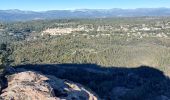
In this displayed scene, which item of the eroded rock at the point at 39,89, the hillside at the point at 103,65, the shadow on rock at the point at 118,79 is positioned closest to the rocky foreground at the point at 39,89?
the eroded rock at the point at 39,89

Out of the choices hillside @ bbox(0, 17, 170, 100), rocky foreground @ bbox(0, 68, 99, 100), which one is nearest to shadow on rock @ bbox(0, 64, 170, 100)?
hillside @ bbox(0, 17, 170, 100)

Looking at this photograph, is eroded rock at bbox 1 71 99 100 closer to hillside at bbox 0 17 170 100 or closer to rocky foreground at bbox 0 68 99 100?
rocky foreground at bbox 0 68 99 100

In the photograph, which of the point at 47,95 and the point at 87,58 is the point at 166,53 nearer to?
the point at 87,58

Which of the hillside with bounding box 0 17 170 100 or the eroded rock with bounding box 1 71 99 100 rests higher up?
the eroded rock with bounding box 1 71 99 100

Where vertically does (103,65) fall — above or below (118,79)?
above

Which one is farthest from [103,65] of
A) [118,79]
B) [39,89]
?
[39,89]

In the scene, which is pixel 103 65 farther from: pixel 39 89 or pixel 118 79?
pixel 39 89

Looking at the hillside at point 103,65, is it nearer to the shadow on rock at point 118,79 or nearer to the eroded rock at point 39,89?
the shadow on rock at point 118,79

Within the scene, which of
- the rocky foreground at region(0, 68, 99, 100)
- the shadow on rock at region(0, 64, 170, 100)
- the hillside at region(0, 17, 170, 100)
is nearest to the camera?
the rocky foreground at region(0, 68, 99, 100)
